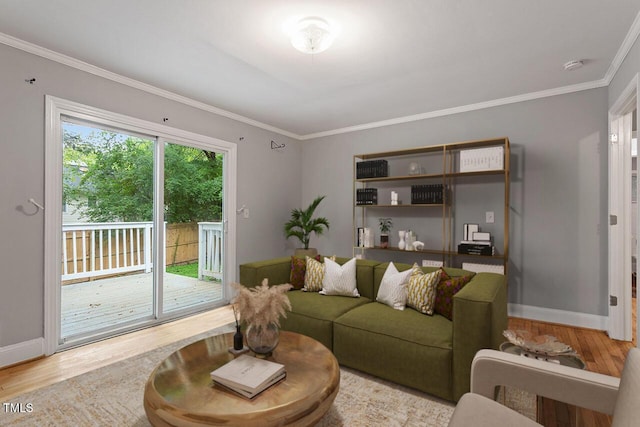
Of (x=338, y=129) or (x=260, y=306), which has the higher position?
(x=338, y=129)

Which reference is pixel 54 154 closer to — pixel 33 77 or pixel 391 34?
pixel 33 77

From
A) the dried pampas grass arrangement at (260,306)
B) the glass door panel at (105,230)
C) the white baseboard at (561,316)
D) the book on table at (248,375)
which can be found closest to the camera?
the book on table at (248,375)

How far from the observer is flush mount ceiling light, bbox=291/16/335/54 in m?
2.21

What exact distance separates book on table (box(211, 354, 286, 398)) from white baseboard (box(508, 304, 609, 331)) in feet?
10.5

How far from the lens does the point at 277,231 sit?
5020 mm

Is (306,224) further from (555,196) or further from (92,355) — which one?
(555,196)

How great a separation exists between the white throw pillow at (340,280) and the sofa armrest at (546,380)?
1655 millimetres

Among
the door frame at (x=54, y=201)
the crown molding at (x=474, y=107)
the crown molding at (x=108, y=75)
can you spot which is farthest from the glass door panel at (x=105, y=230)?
the crown molding at (x=474, y=107)

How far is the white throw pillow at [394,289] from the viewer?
2564mm

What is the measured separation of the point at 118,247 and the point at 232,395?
314cm

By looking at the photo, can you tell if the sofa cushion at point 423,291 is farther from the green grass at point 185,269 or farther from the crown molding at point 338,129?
the green grass at point 185,269

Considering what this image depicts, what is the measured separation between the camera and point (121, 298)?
3730mm

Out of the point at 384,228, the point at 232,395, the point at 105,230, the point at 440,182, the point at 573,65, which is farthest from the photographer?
the point at 384,228

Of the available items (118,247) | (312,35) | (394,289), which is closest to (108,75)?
(118,247)
